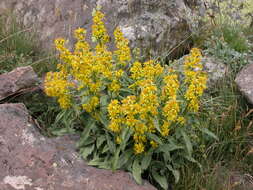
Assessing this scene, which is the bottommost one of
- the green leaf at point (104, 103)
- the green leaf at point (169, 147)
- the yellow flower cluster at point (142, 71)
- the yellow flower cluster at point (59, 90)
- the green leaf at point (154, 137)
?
the green leaf at point (169, 147)

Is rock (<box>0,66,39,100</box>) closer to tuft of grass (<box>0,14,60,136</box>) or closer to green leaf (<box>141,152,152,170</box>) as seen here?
tuft of grass (<box>0,14,60,136</box>)

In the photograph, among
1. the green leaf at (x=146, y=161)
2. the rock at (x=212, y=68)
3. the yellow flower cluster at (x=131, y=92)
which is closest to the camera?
the yellow flower cluster at (x=131, y=92)

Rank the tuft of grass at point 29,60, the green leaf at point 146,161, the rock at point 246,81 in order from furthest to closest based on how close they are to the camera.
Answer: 1. the rock at point 246,81
2. the tuft of grass at point 29,60
3. the green leaf at point 146,161

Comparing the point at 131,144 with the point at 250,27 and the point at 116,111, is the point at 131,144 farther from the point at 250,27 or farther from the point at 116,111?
the point at 250,27

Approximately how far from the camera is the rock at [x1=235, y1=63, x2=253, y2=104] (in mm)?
3785

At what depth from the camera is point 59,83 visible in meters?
2.86

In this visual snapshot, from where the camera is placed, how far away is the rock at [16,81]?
3457 millimetres

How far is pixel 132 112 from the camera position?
99.0 inches

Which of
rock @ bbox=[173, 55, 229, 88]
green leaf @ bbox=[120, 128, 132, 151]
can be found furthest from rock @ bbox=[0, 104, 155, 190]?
rock @ bbox=[173, 55, 229, 88]

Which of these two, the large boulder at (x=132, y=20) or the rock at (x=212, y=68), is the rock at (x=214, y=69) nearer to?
the rock at (x=212, y=68)

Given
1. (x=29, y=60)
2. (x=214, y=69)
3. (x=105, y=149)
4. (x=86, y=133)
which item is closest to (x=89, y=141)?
(x=86, y=133)

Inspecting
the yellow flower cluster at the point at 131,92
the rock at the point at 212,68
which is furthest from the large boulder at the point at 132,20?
the yellow flower cluster at the point at 131,92

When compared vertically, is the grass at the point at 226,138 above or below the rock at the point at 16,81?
below

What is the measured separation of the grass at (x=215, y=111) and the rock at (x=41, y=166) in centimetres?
42
